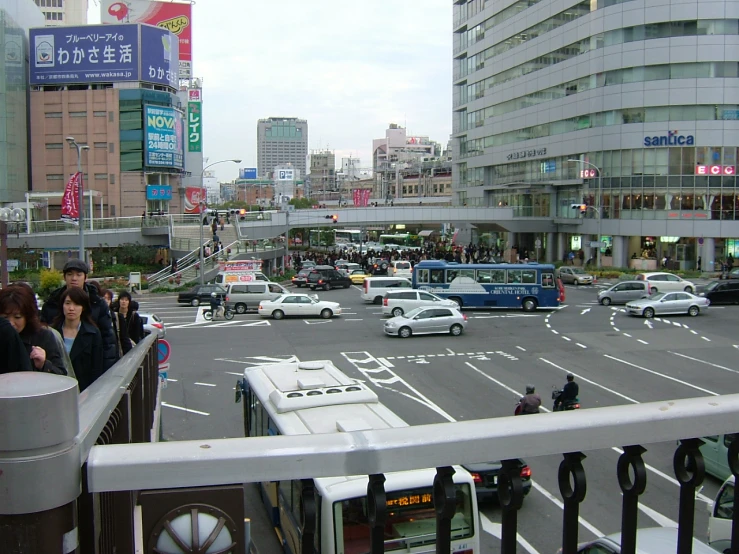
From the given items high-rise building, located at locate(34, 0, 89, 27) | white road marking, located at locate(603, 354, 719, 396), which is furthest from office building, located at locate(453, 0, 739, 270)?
high-rise building, located at locate(34, 0, 89, 27)

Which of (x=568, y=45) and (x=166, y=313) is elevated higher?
(x=568, y=45)

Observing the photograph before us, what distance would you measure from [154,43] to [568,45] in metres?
38.6

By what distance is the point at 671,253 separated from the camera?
192 feet

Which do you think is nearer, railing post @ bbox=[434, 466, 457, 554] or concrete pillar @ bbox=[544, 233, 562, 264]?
railing post @ bbox=[434, 466, 457, 554]

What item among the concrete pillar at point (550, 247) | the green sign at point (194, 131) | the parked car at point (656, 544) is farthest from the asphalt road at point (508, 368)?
the green sign at point (194, 131)

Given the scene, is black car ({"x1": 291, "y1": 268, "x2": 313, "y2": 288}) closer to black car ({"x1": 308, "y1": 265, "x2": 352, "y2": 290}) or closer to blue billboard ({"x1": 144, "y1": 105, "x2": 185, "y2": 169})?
black car ({"x1": 308, "y1": 265, "x2": 352, "y2": 290})

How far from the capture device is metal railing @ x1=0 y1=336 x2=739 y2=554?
1.75 meters

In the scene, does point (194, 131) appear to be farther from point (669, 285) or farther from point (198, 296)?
point (669, 285)

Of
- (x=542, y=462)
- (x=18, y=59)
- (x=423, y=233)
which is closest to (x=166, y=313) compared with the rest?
(x=542, y=462)

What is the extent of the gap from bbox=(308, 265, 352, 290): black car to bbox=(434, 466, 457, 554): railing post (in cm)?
4614

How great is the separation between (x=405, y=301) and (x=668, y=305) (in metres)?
12.5

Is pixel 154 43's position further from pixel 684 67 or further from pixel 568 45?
pixel 684 67

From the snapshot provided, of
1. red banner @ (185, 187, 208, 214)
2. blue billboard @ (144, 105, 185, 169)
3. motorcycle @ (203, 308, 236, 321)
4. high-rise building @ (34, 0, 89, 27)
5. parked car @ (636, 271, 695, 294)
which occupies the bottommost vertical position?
motorcycle @ (203, 308, 236, 321)

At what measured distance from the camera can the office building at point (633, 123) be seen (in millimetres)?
55719
